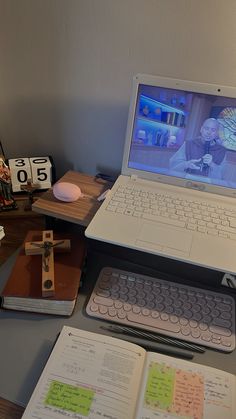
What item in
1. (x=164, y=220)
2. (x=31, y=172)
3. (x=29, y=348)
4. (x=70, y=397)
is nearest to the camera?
(x=70, y=397)

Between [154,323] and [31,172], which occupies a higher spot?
[31,172]

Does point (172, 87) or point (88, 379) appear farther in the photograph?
point (172, 87)

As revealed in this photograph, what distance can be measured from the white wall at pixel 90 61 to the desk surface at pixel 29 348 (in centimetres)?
46

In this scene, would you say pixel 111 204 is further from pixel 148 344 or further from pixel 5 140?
pixel 5 140

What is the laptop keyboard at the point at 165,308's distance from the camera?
75cm

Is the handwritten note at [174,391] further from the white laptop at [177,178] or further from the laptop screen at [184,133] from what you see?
the laptop screen at [184,133]

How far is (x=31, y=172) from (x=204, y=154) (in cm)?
49

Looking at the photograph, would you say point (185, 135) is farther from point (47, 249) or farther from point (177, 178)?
point (47, 249)

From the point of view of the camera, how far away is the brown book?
0.75 m

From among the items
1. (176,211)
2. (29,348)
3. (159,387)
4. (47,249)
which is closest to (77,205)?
(47,249)

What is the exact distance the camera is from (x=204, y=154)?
2.77ft

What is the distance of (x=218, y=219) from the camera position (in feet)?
2.72

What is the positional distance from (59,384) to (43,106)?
0.75 metres

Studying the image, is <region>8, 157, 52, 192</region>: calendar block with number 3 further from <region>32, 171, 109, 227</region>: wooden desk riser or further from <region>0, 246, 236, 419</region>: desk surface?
<region>0, 246, 236, 419</region>: desk surface
